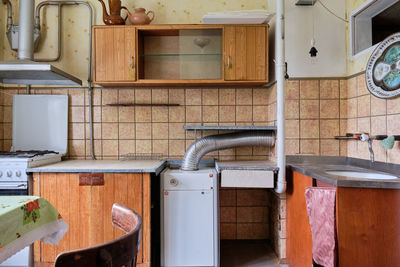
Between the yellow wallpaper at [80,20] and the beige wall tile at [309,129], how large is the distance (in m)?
1.29

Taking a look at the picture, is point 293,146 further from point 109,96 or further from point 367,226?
point 109,96

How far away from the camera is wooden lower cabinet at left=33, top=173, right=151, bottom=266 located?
187 cm

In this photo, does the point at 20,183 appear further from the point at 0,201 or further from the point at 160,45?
the point at 160,45

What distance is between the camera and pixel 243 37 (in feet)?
6.89

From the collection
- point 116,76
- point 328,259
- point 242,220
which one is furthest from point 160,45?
point 328,259

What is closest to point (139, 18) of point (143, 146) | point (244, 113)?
point (143, 146)

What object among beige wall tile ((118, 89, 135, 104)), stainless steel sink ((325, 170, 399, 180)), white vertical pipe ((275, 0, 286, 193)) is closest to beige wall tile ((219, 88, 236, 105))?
white vertical pipe ((275, 0, 286, 193))

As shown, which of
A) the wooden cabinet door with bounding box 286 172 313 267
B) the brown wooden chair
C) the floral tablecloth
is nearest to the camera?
the brown wooden chair

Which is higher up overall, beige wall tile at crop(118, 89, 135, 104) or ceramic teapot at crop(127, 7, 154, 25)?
ceramic teapot at crop(127, 7, 154, 25)

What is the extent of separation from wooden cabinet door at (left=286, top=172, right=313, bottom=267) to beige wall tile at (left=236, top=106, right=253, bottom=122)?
27.3 inches

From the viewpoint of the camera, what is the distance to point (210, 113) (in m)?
2.44

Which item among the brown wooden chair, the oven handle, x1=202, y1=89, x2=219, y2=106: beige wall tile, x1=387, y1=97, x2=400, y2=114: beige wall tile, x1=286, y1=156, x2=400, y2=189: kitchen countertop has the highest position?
x1=202, y1=89, x2=219, y2=106: beige wall tile

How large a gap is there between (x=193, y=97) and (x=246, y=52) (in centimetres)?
66

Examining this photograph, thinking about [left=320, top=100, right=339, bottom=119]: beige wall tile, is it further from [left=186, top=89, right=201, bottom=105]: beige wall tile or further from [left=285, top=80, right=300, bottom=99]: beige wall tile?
[left=186, top=89, right=201, bottom=105]: beige wall tile
